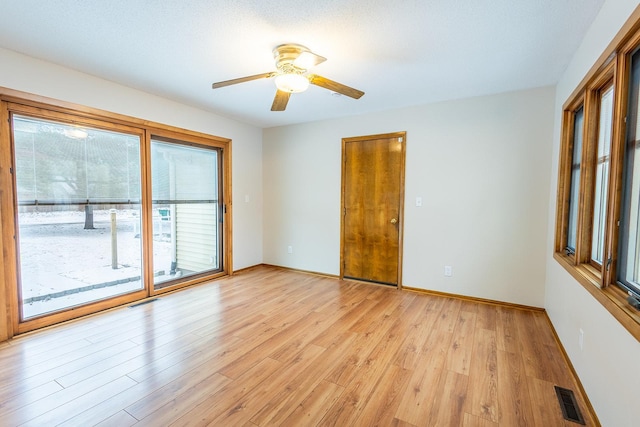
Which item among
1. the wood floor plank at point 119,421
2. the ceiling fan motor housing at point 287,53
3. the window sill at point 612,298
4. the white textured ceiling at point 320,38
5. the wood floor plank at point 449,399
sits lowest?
the wood floor plank at point 449,399

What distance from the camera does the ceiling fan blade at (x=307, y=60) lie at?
213cm

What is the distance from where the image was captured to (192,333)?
8.68 ft

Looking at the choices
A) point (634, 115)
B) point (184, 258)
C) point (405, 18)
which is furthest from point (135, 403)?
point (634, 115)

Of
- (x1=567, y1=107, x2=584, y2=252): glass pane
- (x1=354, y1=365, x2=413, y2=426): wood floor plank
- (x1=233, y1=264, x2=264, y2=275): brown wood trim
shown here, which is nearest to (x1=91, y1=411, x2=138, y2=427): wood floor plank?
(x1=354, y1=365, x2=413, y2=426): wood floor plank

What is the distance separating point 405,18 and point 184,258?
12.8 ft

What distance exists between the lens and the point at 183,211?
4055 mm

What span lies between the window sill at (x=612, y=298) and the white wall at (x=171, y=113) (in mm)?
4179

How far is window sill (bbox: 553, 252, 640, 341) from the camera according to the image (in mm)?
1262

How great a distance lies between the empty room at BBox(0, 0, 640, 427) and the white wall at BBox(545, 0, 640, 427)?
19mm

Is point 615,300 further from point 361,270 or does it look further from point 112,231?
point 112,231

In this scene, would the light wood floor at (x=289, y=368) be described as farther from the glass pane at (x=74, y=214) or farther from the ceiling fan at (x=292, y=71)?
the ceiling fan at (x=292, y=71)

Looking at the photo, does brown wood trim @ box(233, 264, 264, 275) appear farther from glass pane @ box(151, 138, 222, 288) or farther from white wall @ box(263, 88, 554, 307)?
white wall @ box(263, 88, 554, 307)

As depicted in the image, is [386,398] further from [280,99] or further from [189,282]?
[189,282]

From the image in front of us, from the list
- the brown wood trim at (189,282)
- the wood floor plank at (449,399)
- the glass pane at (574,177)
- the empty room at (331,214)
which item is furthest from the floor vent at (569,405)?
the brown wood trim at (189,282)
